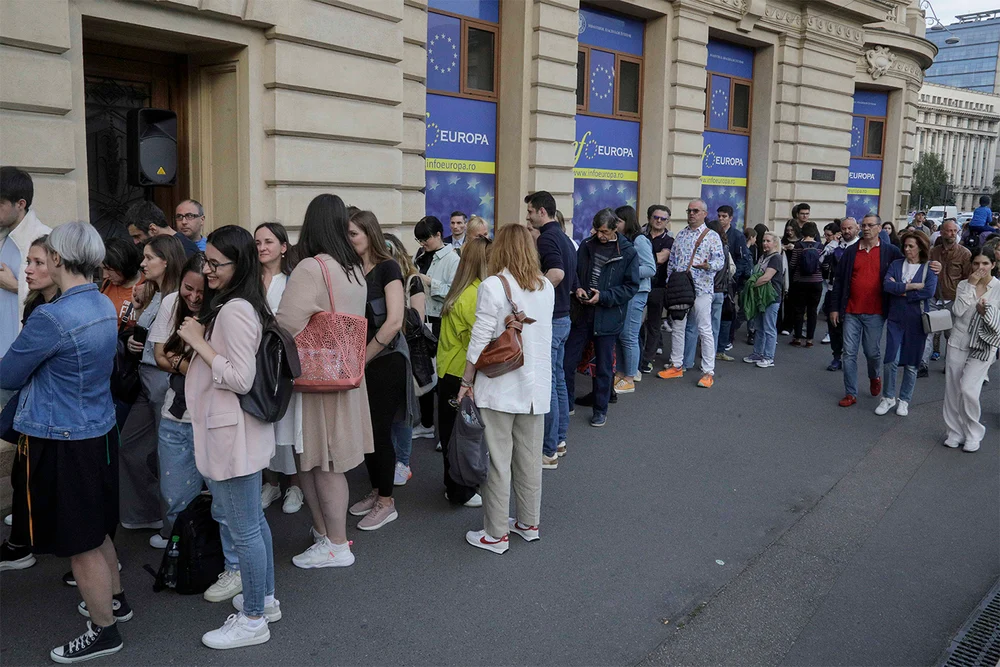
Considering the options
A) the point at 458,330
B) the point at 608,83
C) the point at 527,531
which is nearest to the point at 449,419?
the point at 458,330

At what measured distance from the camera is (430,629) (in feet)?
13.6

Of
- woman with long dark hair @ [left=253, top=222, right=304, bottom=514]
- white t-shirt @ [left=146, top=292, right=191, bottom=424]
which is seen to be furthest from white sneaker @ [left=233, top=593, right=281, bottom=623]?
white t-shirt @ [left=146, top=292, right=191, bottom=424]

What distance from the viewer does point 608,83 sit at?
14.4 meters

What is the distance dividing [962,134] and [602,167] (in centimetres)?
11949

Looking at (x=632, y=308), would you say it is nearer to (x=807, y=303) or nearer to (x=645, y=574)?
(x=645, y=574)

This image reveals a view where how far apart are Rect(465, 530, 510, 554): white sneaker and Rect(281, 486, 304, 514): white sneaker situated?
128 cm

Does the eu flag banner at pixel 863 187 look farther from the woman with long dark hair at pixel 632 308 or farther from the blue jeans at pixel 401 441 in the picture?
the blue jeans at pixel 401 441

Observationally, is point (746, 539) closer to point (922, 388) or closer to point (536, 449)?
point (536, 449)

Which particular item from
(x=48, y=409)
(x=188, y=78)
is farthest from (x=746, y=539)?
(x=188, y=78)

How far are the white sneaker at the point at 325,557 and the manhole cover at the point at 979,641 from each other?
317 centimetres

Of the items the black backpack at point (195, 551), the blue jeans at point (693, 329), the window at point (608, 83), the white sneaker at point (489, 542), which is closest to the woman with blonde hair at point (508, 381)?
the white sneaker at point (489, 542)

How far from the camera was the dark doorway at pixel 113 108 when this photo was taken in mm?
7426

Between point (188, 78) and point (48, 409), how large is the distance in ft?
18.6

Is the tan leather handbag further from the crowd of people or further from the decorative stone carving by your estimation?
A: the decorative stone carving
